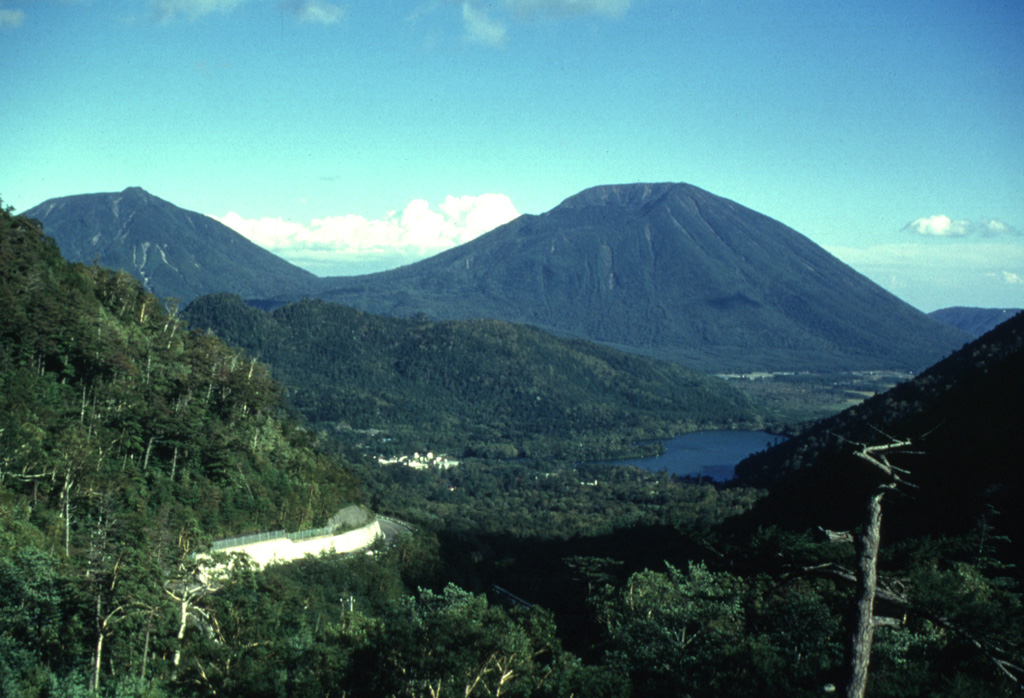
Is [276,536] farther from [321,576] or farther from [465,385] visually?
[465,385]

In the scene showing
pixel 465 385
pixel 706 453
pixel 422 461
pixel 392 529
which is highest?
pixel 465 385

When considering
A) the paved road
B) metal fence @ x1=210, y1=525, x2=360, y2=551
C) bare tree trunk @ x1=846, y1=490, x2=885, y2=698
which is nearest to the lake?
the paved road

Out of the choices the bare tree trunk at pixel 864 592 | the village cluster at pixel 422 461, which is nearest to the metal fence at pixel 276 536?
the bare tree trunk at pixel 864 592

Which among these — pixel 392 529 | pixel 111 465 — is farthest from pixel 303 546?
pixel 392 529

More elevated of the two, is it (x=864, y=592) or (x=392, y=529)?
(x=864, y=592)

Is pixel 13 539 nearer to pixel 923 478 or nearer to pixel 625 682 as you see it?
pixel 625 682

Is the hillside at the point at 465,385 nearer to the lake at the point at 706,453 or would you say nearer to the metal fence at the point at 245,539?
the lake at the point at 706,453
